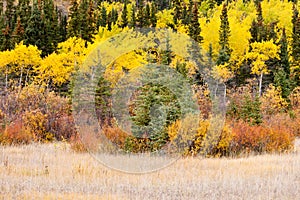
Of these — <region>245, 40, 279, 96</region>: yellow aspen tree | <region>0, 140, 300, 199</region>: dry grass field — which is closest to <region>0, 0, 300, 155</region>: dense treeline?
<region>245, 40, 279, 96</region>: yellow aspen tree

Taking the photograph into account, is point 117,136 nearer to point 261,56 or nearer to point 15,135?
point 15,135

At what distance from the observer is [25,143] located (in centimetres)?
1716

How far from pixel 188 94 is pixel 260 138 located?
3.04 m

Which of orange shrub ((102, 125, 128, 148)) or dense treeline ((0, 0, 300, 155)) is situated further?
dense treeline ((0, 0, 300, 155))

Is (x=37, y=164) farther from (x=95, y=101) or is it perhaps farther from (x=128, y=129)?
(x=95, y=101)

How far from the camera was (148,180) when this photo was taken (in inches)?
386

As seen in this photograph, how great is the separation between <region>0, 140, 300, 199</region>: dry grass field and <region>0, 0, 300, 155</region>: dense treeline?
312cm

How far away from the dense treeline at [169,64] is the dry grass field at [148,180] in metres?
3.12

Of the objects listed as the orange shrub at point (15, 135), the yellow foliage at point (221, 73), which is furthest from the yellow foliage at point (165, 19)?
the orange shrub at point (15, 135)

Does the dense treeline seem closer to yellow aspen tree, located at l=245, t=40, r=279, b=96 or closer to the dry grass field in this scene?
yellow aspen tree, located at l=245, t=40, r=279, b=96

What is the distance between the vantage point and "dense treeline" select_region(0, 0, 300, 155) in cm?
1638

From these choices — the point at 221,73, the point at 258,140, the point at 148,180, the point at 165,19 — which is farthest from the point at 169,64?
the point at 165,19

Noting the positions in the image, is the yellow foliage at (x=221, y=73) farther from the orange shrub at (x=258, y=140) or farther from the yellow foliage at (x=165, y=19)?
the yellow foliage at (x=165, y=19)

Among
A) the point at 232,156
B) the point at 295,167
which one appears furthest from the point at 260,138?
the point at 295,167
